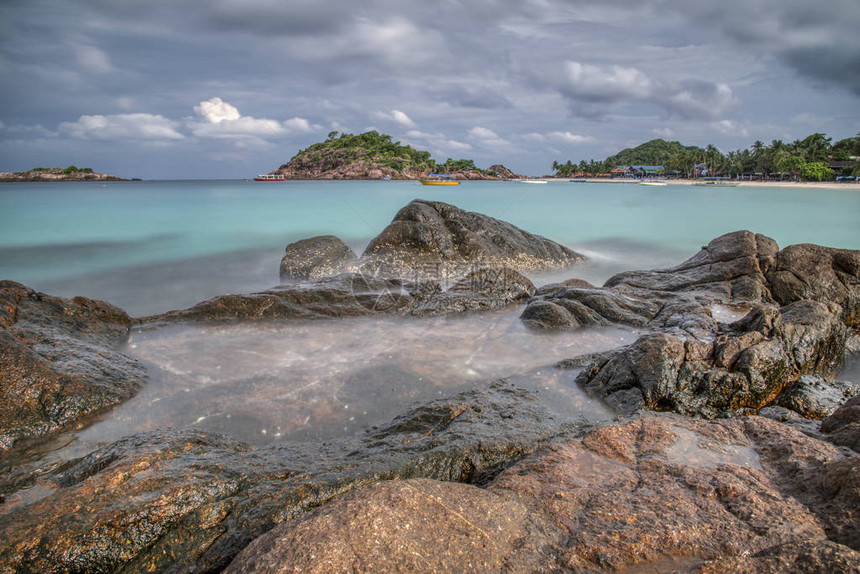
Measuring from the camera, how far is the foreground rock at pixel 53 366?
4.12 meters

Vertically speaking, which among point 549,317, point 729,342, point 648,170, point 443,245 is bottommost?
point 549,317

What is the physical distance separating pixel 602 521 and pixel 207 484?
227 cm

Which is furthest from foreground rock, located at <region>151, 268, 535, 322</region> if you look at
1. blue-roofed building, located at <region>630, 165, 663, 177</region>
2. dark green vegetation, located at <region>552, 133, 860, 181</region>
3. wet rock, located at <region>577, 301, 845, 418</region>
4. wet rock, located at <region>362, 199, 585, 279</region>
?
blue-roofed building, located at <region>630, 165, 663, 177</region>

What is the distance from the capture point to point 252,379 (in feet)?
18.1

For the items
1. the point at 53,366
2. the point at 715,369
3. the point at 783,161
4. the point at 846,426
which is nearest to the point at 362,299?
the point at 53,366

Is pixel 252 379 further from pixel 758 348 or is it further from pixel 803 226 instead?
pixel 803 226

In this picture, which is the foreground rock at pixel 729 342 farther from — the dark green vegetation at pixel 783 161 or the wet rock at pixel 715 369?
the dark green vegetation at pixel 783 161

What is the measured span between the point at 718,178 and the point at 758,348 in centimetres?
12562

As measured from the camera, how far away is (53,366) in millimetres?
4613

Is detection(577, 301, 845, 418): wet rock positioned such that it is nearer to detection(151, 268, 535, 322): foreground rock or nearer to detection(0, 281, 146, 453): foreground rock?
detection(151, 268, 535, 322): foreground rock

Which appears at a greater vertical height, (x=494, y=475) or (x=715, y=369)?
(x=715, y=369)

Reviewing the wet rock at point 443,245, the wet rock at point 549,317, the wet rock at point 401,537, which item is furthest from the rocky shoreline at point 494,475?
the wet rock at point 443,245

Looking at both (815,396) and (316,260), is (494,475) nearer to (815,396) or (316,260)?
(815,396)

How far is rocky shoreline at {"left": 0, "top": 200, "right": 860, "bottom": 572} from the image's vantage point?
193 cm
